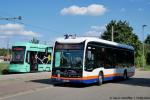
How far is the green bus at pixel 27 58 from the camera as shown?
36281 mm

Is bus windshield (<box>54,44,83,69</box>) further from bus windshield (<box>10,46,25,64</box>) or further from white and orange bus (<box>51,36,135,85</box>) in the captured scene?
bus windshield (<box>10,46,25,64</box>)

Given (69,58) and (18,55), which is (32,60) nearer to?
(18,55)

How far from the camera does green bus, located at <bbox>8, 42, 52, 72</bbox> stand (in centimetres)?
3628

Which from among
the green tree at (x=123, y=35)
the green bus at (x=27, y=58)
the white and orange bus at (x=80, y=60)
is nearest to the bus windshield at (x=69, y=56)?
the white and orange bus at (x=80, y=60)

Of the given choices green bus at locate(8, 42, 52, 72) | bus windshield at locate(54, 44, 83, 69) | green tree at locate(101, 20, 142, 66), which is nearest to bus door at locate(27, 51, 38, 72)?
green bus at locate(8, 42, 52, 72)

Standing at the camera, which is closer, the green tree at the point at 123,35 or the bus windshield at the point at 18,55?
the bus windshield at the point at 18,55

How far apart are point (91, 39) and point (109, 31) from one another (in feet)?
→ 157

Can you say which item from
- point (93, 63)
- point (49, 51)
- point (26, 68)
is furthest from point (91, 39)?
point (49, 51)

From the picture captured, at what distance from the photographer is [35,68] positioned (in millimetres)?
38156

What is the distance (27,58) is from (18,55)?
3.10 ft

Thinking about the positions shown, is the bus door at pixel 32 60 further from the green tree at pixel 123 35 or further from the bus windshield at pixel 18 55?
the green tree at pixel 123 35

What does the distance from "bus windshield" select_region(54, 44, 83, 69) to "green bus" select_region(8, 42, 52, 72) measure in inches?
599

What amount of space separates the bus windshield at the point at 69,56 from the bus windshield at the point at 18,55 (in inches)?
603

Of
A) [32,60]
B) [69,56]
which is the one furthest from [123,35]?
[69,56]
